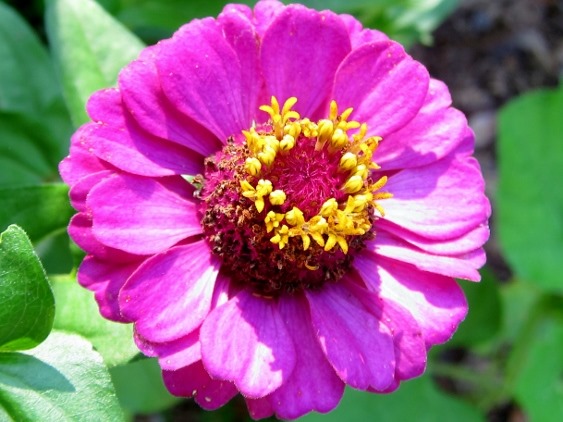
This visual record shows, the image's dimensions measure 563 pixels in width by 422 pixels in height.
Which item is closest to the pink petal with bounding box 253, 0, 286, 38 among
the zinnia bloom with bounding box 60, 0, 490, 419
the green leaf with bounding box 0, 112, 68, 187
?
the zinnia bloom with bounding box 60, 0, 490, 419

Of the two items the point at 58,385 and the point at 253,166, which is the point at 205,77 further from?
the point at 58,385

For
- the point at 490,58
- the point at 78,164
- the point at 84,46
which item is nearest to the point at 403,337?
the point at 78,164

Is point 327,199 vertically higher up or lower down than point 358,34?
lower down

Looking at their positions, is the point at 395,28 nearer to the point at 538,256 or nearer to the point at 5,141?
the point at 538,256

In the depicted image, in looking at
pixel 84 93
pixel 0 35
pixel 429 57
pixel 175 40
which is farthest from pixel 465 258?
pixel 429 57

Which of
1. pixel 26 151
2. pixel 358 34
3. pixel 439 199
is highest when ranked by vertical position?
pixel 358 34

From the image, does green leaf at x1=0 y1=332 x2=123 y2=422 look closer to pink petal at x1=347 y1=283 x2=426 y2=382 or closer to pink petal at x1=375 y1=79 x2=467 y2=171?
pink petal at x1=347 y1=283 x2=426 y2=382

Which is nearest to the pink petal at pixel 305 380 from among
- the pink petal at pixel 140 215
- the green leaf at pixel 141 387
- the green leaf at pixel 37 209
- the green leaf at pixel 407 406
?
the pink petal at pixel 140 215
